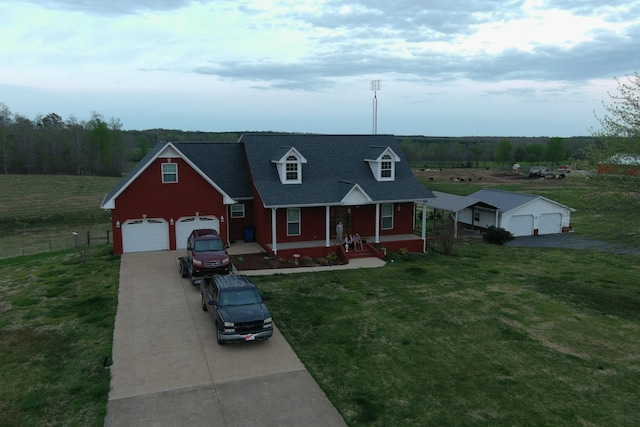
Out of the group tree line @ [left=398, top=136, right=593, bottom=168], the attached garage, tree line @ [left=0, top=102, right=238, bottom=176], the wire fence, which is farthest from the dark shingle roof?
tree line @ [left=398, top=136, right=593, bottom=168]

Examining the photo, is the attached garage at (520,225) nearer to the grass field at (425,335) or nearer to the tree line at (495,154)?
the grass field at (425,335)

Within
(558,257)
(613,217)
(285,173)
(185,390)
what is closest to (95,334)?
(185,390)

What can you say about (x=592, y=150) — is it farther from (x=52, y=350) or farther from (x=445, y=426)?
(x=52, y=350)

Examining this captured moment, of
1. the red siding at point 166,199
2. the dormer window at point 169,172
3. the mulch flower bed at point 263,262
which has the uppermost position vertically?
the dormer window at point 169,172

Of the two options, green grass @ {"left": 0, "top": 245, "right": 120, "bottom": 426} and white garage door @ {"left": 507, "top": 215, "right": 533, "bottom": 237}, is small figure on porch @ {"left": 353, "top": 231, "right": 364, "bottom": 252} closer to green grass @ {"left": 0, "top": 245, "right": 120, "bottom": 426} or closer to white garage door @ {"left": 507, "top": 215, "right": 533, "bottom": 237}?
green grass @ {"left": 0, "top": 245, "right": 120, "bottom": 426}

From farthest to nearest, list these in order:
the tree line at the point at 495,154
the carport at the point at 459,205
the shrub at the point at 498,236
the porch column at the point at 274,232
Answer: the tree line at the point at 495,154 → the carport at the point at 459,205 → the shrub at the point at 498,236 → the porch column at the point at 274,232

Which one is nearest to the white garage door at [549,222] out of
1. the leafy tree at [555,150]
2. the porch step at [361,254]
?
the porch step at [361,254]

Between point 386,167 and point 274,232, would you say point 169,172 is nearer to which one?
point 274,232
